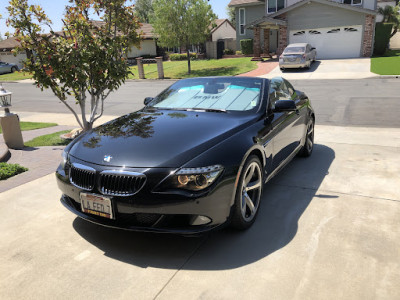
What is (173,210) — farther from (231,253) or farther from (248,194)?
(248,194)

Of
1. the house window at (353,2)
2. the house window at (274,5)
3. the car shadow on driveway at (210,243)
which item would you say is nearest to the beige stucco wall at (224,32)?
the house window at (274,5)

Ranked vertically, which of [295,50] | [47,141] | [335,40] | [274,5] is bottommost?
[47,141]

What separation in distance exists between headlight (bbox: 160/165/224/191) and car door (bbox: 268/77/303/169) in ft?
4.94

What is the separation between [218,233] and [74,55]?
501 centimetres

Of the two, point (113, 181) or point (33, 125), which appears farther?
point (33, 125)

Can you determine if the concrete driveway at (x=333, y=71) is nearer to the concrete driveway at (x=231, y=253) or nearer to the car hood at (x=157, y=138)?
the concrete driveway at (x=231, y=253)

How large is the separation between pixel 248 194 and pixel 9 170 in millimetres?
3963

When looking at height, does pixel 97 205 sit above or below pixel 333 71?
above

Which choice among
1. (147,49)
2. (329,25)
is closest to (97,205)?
(329,25)

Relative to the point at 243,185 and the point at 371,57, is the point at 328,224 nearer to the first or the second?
the point at 243,185

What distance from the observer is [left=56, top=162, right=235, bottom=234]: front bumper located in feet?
9.44

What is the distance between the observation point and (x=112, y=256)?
10.4 ft

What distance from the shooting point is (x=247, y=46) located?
34.4 m

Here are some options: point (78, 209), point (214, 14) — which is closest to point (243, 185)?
point (78, 209)
